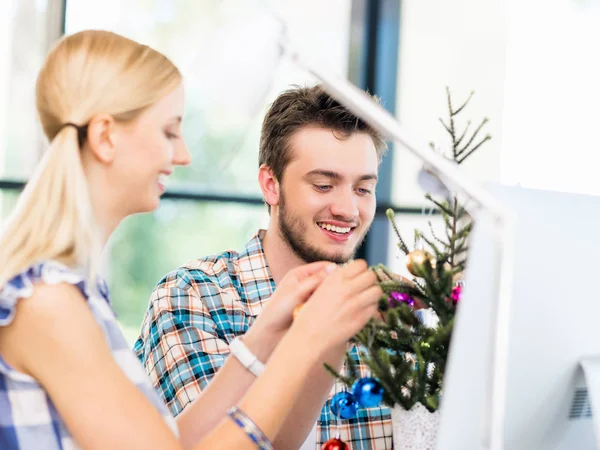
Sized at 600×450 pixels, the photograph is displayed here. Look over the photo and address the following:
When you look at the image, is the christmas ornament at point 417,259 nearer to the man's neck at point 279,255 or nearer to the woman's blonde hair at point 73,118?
the woman's blonde hair at point 73,118

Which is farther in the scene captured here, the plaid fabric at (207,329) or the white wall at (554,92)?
the white wall at (554,92)

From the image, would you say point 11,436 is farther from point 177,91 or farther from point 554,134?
point 554,134

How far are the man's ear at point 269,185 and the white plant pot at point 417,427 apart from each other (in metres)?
1.19

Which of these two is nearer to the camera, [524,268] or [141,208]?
[524,268]

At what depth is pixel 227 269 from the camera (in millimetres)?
1868

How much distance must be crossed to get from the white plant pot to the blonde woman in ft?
0.38

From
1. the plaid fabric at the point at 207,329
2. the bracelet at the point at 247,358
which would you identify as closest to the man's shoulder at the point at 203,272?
the plaid fabric at the point at 207,329

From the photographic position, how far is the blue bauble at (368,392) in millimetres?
897

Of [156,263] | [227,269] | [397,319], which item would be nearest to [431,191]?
[397,319]

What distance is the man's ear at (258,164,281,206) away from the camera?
2082 millimetres

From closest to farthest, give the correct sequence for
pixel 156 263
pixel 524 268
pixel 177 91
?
pixel 524 268 < pixel 177 91 < pixel 156 263

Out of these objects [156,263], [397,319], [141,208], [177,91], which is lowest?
[156,263]

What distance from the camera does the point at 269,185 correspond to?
6.90 ft

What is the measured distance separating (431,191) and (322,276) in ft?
0.62
